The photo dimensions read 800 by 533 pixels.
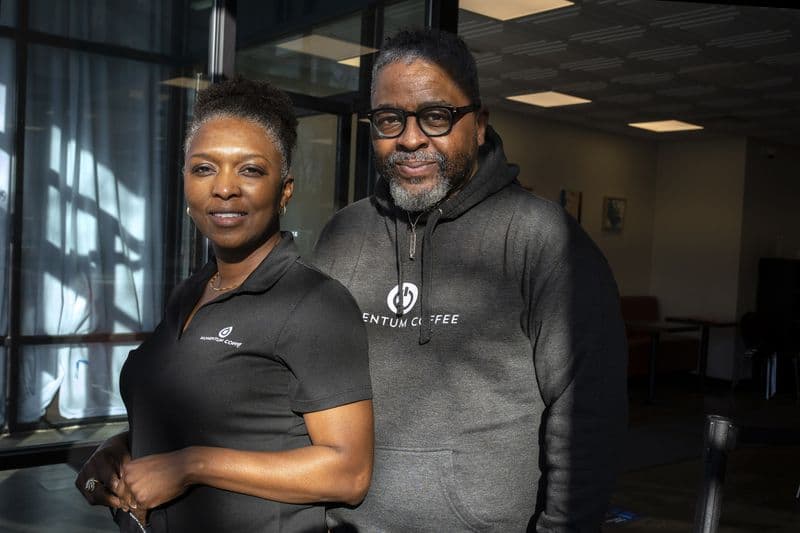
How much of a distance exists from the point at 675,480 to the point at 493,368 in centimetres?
495

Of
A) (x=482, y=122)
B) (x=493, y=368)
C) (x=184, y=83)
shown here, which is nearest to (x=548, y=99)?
(x=184, y=83)

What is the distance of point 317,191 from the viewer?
420 centimetres

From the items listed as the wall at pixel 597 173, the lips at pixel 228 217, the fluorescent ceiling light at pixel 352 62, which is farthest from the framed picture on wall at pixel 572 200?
the lips at pixel 228 217

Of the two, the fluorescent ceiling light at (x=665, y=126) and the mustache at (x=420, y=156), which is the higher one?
the fluorescent ceiling light at (x=665, y=126)

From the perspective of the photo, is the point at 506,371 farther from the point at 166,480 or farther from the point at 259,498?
the point at 166,480

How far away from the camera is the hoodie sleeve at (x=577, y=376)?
4.26 ft

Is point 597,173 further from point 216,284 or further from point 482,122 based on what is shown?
point 216,284

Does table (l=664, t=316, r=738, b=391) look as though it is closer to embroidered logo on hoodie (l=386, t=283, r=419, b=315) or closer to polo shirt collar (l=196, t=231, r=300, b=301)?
embroidered logo on hoodie (l=386, t=283, r=419, b=315)

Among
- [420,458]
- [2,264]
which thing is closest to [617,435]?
[420,458]

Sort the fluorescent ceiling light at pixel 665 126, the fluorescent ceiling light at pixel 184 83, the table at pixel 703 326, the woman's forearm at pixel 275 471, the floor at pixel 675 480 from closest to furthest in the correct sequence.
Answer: the woman's forearm at pixel 275 471, the floor at pixel 675 480, the fluorescent ceiling light at pixel 184 83, the fluorescent ceiling light at pixel 665 126, the table at pixel 703 326

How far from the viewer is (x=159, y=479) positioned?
1.17 m

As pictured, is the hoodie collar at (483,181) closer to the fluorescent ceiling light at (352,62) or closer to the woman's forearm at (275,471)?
the woman's forearm at (275,471)

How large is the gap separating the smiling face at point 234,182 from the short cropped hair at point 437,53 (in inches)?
11.7

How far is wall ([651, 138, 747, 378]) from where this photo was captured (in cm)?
1055
